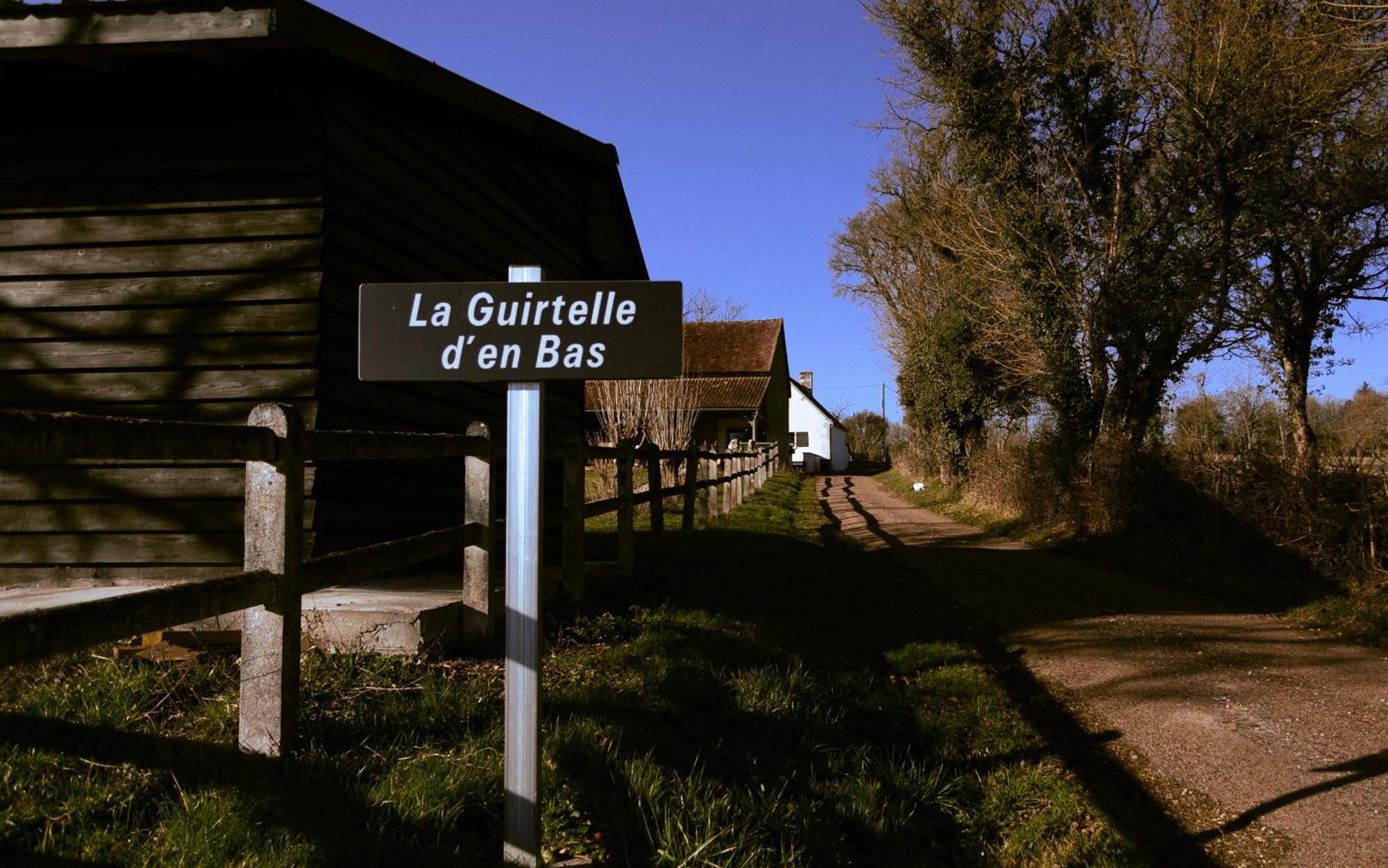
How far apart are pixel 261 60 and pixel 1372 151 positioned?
1457cm

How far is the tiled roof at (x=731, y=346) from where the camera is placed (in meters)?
38.0

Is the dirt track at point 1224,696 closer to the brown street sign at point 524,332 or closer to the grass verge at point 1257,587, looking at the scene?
the grass verge at point 1257,587

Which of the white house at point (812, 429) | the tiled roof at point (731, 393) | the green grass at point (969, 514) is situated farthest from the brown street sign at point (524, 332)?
the white house at point (812, 429)

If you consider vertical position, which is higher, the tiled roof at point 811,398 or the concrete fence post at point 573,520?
the tiled roof at point 811,398

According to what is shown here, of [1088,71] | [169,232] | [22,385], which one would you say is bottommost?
[22,385]

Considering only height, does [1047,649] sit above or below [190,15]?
below

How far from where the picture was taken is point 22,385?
577 cm

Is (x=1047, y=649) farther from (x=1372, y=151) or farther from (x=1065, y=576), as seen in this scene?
(x=1372, y=151)

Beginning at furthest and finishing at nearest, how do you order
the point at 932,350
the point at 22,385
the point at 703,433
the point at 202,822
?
the point at 703,433, the point at 932,350, the point at 22,385, the point at 202,822

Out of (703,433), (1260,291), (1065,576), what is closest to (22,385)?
(1065,576)

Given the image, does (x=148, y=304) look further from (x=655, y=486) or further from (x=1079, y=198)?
(x=1079, y=198)

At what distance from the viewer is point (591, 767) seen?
128 inches

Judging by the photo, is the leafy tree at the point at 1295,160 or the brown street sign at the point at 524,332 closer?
the brown street sign at the point at 524,332

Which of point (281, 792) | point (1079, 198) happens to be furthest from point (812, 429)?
point (281, 792)
